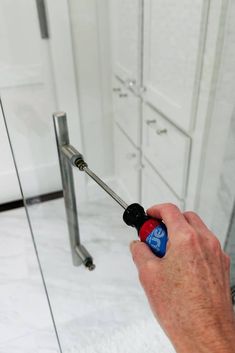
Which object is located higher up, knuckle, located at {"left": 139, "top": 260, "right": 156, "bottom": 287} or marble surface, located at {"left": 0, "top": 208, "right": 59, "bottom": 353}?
knuckle, located at {"left": 139, "top": 260, "right": 156, "bottom": 287}

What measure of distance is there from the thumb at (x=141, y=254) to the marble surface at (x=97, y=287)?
0.57 metres

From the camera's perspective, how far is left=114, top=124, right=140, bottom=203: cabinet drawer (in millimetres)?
1269

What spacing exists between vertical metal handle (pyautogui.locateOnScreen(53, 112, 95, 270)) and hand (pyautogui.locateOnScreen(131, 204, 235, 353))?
442mm

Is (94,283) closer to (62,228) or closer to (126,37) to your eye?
(62,228)

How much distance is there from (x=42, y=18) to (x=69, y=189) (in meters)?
0.71

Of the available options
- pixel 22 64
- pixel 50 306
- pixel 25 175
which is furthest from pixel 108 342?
pixel 22 64

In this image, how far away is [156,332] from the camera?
1096 millimetres

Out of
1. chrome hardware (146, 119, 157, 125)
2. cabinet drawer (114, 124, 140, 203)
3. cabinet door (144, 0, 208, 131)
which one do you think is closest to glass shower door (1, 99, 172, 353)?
cabinet drawer (114, 124, 140, 203)

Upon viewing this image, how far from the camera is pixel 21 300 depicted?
1221 millimetres

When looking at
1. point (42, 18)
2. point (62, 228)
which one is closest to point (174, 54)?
point (42, 18)

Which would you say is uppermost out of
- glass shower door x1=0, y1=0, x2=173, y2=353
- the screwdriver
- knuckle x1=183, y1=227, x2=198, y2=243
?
knuckle x1=183, y1=227, x2=198, y2=243

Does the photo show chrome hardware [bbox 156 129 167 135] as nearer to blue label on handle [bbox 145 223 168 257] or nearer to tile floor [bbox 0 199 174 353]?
tile floor [bbox 0 199 174 353]

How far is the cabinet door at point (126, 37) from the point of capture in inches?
41.1

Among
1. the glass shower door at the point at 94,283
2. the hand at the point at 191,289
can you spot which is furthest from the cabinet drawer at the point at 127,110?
the hand at the point at 191,289
